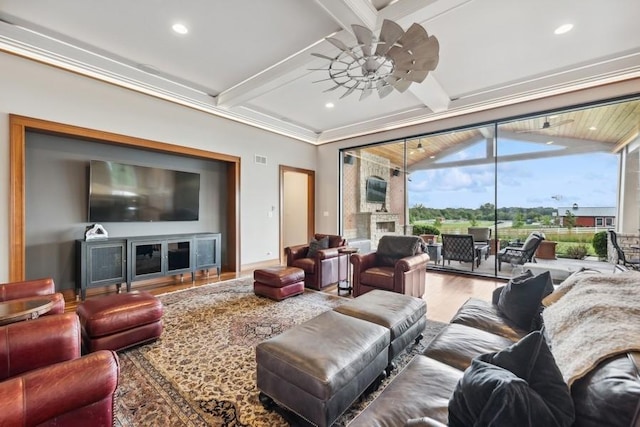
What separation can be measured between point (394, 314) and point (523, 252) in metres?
4.27

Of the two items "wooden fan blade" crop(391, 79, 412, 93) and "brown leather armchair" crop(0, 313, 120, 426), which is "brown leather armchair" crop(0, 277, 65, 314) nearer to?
"brown leather armchair" crop(0, 313, 120, 426)

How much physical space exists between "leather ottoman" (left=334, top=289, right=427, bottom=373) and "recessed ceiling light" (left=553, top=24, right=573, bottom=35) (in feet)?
10.6

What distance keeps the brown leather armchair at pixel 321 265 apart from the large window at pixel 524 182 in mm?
2566

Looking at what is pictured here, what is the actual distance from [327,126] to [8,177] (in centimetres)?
533

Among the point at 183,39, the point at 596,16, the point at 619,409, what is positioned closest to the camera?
the point at 619,409

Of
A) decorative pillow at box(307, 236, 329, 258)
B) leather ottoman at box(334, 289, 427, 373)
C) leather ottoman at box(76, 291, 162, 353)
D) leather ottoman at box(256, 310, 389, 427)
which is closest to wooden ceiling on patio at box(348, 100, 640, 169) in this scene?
decorative pillow at box(307, 236, 329, 258)

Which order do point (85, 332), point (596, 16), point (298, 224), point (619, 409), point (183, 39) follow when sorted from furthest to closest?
point (298, 224)
point (183, 39)
point (596, 16)
point (85, 332)
point (619, 409)

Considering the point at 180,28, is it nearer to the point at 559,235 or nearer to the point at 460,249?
the point at 460,249

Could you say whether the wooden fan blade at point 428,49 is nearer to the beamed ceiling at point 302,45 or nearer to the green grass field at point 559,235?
the beamed ceiling at point 302,45

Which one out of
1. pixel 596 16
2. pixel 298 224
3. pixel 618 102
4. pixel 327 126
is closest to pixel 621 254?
pixel 618 102

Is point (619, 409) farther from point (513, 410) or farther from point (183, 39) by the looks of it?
point (183, 39)

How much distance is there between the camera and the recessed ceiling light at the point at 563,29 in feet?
9.50

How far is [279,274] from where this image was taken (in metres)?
3.78

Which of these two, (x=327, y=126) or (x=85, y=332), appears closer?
(x=85, y=332)
